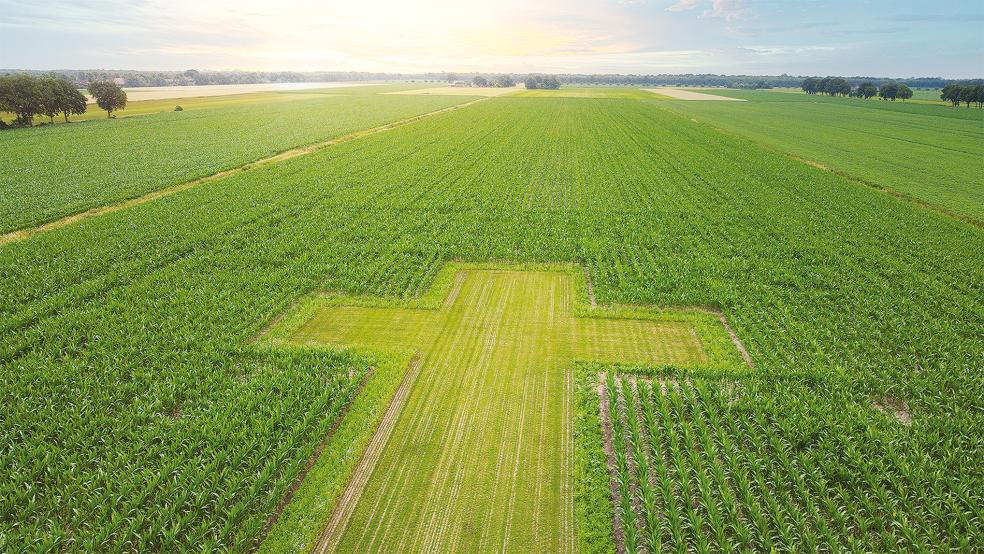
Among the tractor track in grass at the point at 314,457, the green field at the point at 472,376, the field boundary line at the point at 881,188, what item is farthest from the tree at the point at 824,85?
the tractor track in grass at the point at 314,457

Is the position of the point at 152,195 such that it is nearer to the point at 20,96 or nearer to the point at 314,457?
the point at 314,457

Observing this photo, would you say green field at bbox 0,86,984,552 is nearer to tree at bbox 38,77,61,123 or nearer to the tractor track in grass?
the tractor track in grass

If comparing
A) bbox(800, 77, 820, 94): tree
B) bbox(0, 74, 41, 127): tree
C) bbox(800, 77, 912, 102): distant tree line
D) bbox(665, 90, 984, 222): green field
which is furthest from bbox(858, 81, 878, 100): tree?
bbox(0, 74, 41, 127): tree

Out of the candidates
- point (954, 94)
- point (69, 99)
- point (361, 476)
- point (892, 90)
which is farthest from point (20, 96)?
point (892, 90)

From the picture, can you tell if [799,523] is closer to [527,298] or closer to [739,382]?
[739,382]

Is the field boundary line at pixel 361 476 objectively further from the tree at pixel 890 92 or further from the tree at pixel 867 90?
the tree at pixel 867 90

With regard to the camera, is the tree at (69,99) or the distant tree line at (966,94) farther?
the distant tree line at (966,94)
